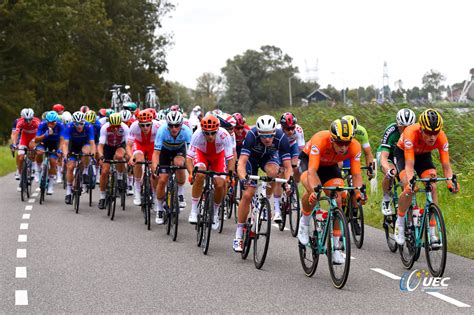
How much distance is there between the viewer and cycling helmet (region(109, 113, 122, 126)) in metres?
17.3

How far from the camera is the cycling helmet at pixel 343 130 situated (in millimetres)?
9633

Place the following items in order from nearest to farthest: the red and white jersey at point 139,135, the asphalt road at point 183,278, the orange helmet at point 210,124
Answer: the asphalt road at point 183,278 → the orange helmet at point 210,124 → the red and white jersey at point 139,135

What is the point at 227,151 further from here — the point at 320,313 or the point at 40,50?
the point at 40,50

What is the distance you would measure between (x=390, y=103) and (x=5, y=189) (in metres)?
10.7

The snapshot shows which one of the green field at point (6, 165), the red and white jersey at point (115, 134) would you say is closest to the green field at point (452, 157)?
the red and white jersey at point (115, 134)

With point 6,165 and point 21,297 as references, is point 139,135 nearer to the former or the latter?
point 21,297

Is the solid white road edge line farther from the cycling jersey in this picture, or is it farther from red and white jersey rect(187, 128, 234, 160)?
the cycling jersey

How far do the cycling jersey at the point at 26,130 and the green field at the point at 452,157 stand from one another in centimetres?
799

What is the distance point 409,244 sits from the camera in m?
10.7

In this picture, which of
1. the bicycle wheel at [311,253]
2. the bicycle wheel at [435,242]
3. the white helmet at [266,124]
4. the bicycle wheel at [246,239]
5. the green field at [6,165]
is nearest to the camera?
the bicycle wheel at [435,242]

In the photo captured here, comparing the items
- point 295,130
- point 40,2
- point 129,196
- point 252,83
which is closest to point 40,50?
point 40,2

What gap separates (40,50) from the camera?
57.4 meters

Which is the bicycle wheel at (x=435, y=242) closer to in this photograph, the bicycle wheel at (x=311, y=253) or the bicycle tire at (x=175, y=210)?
the bicycle wheel at (x=311, y=253)

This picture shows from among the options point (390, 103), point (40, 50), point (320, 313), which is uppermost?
point (40, 50)
